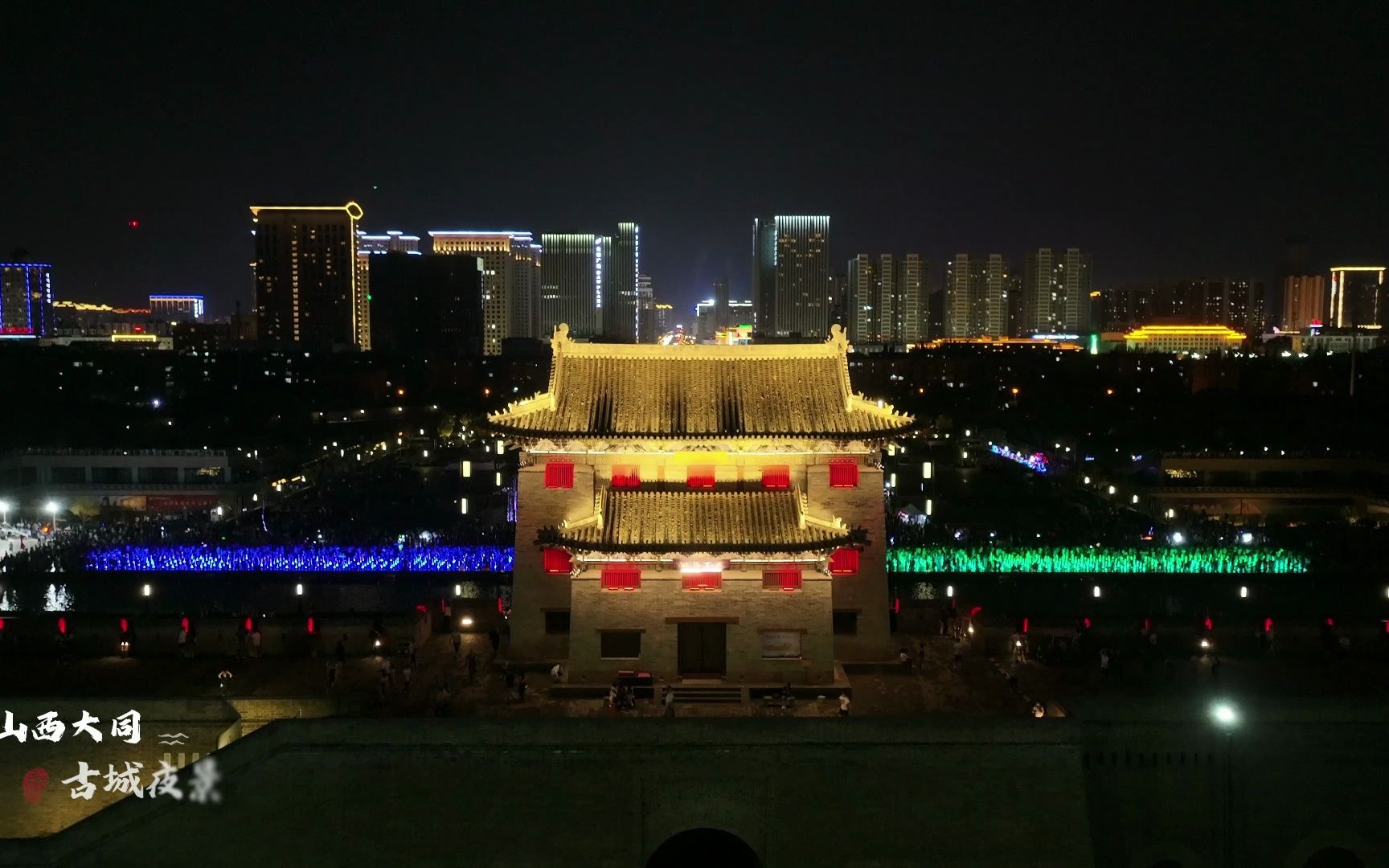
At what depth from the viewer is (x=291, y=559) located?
38719 mm

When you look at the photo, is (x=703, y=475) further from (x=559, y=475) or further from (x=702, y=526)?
(x=559, y=475)

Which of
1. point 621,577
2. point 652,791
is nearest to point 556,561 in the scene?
point 621,577

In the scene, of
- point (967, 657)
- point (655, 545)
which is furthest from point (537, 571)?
point (967, 657)

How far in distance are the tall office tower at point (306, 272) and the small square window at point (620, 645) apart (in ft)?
478

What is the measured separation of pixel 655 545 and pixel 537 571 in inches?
135

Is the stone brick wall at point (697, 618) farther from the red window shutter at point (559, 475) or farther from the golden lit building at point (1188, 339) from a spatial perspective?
the golden lit building at point (1188, 339)

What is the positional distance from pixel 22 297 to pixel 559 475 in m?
164

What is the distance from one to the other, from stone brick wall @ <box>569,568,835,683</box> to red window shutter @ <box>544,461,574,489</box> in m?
2.37

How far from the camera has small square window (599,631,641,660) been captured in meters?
19.9

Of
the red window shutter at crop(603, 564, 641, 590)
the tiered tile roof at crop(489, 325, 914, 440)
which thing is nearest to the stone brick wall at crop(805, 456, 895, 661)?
the tiered tile roof at crop(489, 325, 914, 440)

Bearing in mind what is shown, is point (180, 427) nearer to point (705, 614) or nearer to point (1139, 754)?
point (705, 614)

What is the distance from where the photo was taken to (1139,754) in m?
16.7

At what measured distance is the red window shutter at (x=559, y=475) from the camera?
70.1 ft

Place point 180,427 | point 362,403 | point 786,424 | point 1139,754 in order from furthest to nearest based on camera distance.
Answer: point 362,403 → point 180,427 → point 786,424 → point 1139,754
